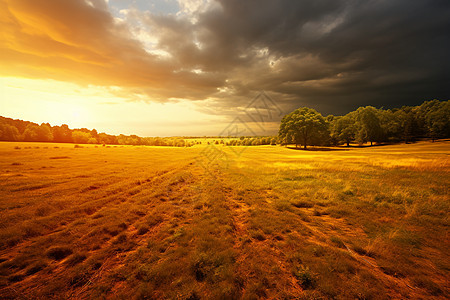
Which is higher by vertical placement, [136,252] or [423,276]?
[423,276]

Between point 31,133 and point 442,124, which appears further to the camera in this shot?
point 31,133

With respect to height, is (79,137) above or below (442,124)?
below

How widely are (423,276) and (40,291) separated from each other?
12760mm

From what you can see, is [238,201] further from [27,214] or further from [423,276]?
[27,214]

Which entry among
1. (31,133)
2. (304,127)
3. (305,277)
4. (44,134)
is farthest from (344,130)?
(31,133)

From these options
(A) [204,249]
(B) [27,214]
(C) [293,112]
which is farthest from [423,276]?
(C) [293,112]

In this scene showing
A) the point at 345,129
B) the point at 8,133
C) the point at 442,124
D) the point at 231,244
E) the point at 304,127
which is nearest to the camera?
the point at 231,244

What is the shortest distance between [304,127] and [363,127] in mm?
32259

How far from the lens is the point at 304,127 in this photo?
55.3 meters

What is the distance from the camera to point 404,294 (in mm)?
4516

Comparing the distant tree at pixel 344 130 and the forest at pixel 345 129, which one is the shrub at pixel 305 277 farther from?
the distant tree at pixel 344 130

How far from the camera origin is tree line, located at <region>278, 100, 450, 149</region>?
190 ft

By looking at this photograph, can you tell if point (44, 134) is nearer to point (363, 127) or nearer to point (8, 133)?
point (8, 133)

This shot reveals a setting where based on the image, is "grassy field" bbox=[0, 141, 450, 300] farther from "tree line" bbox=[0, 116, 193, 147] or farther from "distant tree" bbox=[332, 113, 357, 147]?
"tree line" bbox=[0, 116, 193, 147]
